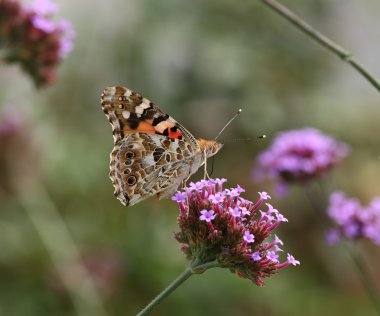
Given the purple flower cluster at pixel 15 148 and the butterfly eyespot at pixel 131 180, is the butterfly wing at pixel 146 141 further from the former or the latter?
the purple flower cluster at pixel 15 148

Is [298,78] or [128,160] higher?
[128,160]

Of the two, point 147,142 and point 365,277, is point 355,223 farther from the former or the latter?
point 147,142

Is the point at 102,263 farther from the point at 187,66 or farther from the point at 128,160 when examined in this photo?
the point at 187,66

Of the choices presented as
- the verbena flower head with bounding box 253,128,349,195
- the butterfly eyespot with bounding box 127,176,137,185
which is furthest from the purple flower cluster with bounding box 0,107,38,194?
the butterfly eyespot with bounding box 127,176,137,185

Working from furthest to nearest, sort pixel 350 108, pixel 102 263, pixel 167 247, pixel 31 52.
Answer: pixel 350 108, pixel 167 247, pixel 102 263, pixel 31 52

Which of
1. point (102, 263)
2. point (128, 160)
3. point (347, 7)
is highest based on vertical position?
point (128, 160)

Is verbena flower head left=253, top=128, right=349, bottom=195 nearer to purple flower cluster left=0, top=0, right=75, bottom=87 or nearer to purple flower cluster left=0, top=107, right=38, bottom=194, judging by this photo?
purple flower cluster left=0, top=0, right=75, bottom=87

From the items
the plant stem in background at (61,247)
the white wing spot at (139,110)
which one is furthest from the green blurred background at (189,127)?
the white wing spot at (139,110)

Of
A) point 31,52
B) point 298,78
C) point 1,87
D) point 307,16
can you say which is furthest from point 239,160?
point 31,52
